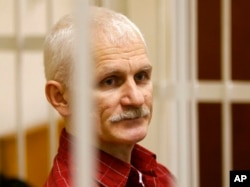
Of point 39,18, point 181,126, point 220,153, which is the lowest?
point 220,153

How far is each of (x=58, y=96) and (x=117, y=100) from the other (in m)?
0.08

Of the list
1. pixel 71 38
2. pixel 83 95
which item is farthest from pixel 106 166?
pixel 83 95

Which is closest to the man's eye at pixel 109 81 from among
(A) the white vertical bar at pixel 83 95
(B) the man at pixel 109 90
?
(B) the man at pixel 109 90

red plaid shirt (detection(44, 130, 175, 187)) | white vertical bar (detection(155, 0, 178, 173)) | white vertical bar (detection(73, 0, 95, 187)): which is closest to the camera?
white vertical bar (detection(73, 0, 95, 187))

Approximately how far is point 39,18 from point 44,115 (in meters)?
0.38

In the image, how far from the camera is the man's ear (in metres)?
0.69

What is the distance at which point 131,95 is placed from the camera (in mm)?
653

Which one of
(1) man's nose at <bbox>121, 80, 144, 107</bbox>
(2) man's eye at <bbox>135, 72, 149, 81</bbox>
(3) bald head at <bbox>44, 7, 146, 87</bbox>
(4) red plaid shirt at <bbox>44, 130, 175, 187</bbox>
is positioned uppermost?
(3) bald head at <bbox>44, 7, 146, 87</bbox>

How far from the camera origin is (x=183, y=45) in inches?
18.6

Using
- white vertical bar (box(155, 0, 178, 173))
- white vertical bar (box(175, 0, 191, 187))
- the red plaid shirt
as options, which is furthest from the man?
white vertical bar (box(155, 0, 178, 173))

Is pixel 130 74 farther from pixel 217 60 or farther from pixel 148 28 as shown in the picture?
pixel 217 60

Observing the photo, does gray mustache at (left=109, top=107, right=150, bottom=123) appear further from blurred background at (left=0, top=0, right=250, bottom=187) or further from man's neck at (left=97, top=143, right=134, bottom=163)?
blurred background at (left=0, top=0, right=250, bottom=187)

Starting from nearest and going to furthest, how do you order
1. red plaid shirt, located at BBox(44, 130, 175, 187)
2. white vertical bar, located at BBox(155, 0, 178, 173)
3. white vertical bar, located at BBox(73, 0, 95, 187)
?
white vertical bar, located at BBox(73, 0, 95, 187) < red plaid shirt, located at BBox(44, 130, 175, 187) < white vertical bar, located at BBox(155, 0, 178, 173)

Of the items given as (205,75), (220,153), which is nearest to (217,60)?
(205,75)
